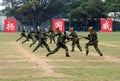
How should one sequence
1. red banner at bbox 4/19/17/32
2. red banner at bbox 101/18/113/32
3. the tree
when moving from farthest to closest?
the tree → red banner at bbox 101/18/113/32 → red banner at bbox 4/19/17/32

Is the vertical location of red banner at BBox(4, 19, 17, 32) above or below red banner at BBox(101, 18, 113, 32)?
above

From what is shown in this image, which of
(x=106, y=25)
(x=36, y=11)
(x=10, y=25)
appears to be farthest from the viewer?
(x=36, y=11)

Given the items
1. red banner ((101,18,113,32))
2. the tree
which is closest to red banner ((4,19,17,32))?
red banner ((101,18,113,32))

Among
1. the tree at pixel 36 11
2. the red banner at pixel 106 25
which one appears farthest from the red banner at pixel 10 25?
Answer: the tree at pixel 36 11

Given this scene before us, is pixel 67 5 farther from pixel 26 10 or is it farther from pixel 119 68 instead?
pixel 119 68

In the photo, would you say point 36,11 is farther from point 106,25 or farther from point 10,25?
point 10,25

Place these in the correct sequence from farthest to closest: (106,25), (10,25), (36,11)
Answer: (36,11) < (106,25) < (10,25)

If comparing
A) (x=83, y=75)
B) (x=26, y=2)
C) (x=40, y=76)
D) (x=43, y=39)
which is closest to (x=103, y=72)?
(x=83, y=75)

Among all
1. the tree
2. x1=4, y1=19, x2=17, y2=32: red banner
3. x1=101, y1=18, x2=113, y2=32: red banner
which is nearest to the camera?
x1=4, y1=19, x2=17, y2=32: red banner

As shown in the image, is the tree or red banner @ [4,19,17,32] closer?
red banner @ [4,19,17,32]

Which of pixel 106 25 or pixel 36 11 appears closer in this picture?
pixel 106 25

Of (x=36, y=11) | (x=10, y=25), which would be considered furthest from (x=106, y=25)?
(x=36, y=11)

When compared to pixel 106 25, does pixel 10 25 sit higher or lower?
higher

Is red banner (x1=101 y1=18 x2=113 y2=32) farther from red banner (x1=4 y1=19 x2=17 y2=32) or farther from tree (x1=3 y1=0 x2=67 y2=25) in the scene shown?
tree (x1=3 y1=0 x2=67 y2=25)
